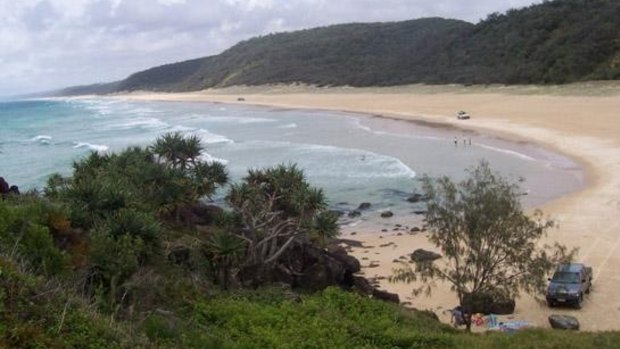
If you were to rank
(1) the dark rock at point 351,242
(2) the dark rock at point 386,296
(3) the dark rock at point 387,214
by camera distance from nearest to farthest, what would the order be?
1. (2) the dark rock at point 386,296
2. (1) the dark rock at point 351,242
3. (3) the dark rock at point 387,214

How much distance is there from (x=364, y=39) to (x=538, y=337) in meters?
160

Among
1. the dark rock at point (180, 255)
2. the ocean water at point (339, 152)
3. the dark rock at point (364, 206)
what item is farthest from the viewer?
the ocean water at point (339, 152)

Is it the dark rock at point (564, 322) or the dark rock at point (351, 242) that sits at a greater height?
the dark rock at point (564, 322)

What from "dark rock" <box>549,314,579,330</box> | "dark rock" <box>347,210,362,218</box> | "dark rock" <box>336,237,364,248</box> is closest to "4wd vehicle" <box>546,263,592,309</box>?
"dark rock" <box>549,314,579,330</box>

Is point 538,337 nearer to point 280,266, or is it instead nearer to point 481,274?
point 481,274

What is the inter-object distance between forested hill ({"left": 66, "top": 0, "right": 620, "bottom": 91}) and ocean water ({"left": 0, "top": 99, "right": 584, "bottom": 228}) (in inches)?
804

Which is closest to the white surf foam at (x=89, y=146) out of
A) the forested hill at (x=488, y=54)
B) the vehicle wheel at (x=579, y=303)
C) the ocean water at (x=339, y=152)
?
the ocean water at (x=339, y=152)

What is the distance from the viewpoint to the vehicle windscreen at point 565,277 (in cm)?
2088

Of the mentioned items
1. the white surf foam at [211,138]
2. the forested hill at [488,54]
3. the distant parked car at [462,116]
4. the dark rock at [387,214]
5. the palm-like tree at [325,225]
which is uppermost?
the forested hill at [488,54]

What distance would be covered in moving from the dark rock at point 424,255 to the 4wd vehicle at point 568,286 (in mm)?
5849

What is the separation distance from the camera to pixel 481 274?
19422 millimetres

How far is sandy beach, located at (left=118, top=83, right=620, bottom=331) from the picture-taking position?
22281mm

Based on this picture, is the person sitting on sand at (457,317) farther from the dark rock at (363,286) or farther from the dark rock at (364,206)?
the dark rock at (364,206)

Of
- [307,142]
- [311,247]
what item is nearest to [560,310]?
[311,247]
